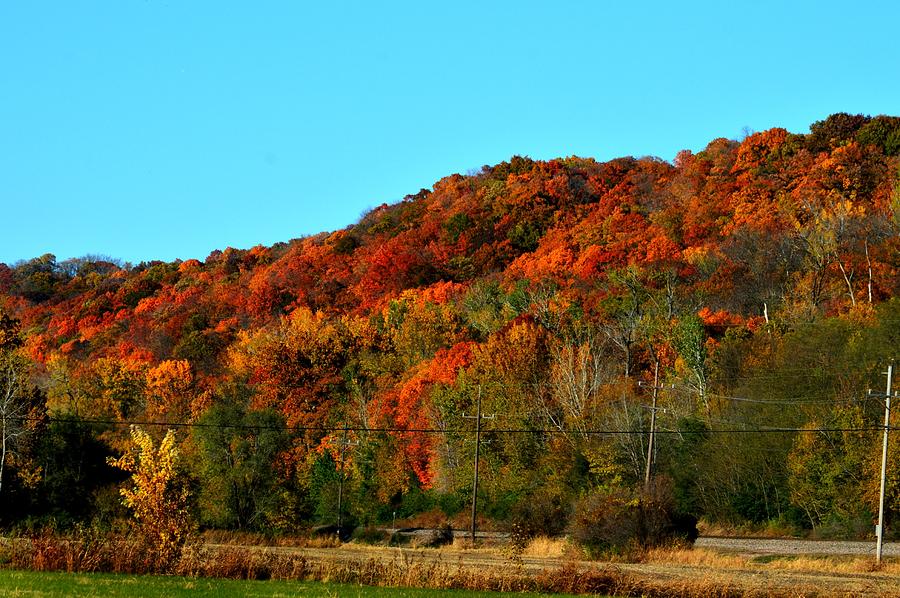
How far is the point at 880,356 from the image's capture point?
51188 mm

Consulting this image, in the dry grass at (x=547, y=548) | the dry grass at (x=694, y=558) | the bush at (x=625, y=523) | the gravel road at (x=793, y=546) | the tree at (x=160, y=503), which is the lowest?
the dry grass at (x=547, y=548)

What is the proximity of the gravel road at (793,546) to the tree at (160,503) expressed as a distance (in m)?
22.8

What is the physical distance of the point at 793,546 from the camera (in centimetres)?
4441

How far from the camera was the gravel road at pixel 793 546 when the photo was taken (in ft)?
135

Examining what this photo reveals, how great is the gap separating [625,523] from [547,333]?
29160 millimetres

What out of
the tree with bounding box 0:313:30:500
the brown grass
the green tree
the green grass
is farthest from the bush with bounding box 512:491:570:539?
the green grass

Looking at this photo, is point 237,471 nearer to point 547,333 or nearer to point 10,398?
point 10,398

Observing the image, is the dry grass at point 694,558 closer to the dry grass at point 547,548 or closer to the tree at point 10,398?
the dry grass at point 547,548

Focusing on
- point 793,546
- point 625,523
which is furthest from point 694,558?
point 793,546

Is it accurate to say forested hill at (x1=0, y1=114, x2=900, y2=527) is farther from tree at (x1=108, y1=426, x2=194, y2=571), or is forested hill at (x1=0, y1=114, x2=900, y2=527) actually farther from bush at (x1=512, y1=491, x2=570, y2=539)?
tree at (x1=108, y1=426, x2=194, y2=571)

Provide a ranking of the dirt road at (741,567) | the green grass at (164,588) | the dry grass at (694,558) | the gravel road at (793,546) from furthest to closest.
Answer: the gravel road at (793,546) → the dry grass at (694,558) → the dirt road at (741,567) → the green grass at (164,588)

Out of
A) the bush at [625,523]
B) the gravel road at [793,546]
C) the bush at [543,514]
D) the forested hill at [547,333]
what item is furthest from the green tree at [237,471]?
the gravel road at [793,546]

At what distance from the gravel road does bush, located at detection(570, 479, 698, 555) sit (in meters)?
2.73

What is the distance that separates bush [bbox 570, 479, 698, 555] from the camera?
4178 cm
